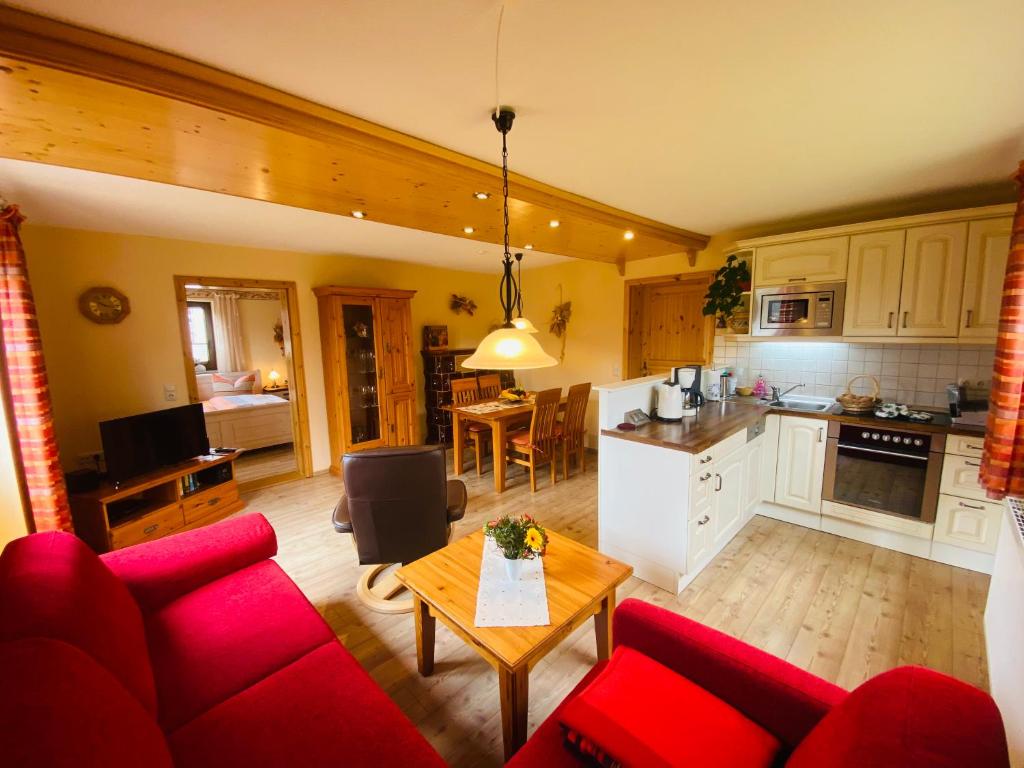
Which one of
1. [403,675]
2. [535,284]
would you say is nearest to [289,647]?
[403,675]

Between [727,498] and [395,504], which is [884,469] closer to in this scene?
[727,498]

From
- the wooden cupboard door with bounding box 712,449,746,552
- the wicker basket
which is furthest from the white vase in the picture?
the wicker basket

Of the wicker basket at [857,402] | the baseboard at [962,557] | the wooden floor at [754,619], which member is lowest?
the wooden floor at [754,619]

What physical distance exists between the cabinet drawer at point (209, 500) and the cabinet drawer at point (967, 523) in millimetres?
5224

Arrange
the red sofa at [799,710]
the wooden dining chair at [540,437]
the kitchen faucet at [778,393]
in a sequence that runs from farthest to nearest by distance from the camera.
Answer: the wooden dining chair at [540,437], the kitchen faucet at [778,393], the red sofa at [799,710]

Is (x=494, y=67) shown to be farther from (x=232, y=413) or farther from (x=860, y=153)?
(x=232, y=413)

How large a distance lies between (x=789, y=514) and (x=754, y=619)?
52.8 inches

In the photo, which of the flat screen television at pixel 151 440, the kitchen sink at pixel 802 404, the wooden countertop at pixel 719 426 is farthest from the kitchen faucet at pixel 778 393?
the flat screen television at pixel 151 440

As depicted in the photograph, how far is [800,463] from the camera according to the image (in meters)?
2.95

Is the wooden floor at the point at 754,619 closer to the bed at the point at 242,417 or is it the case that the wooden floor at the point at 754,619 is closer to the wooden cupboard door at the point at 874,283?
the wooden cupboard door at the point at 874,283

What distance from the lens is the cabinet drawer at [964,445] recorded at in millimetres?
2324

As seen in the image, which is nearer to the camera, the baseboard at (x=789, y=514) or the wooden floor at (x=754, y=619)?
the wooden floor at (x=754, y=619)

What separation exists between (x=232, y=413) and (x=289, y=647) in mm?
4065

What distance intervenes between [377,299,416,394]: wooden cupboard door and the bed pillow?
3.84 meters
